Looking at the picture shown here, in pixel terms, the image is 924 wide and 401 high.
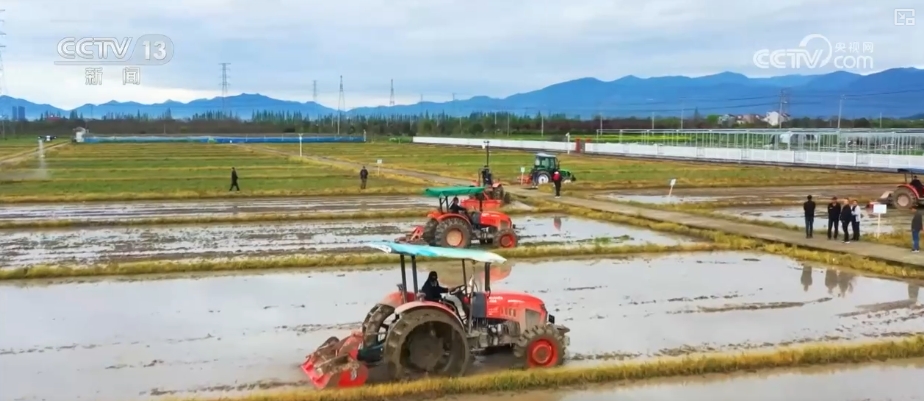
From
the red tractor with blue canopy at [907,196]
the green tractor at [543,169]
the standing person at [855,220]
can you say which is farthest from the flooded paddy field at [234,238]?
the green tractor at [543,169]

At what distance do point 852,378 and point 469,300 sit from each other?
511 cm

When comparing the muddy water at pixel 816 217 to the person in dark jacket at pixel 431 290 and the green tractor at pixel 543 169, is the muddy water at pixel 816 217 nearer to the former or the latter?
the green tractor at pixel 543 169

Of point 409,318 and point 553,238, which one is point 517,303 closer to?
point 409,318

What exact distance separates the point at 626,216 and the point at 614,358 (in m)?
17.8

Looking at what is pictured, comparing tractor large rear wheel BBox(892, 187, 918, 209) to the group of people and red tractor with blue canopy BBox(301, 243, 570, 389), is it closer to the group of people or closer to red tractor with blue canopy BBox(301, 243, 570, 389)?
the group of people

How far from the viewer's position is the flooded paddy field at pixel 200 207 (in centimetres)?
3141

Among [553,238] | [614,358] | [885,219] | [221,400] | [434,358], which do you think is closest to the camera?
[221,400]

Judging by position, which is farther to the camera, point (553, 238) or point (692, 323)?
point (553, 238)

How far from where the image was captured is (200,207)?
113 feet

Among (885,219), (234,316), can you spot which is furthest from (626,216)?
(234,316)

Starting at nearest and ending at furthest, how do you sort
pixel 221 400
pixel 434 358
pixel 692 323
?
pixel 221 400 < pixel 434 358 < pixel 692 323

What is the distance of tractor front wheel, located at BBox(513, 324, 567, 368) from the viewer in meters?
11.3

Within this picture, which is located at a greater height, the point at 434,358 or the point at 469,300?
the point at 469,300

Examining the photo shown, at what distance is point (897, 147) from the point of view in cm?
6159
